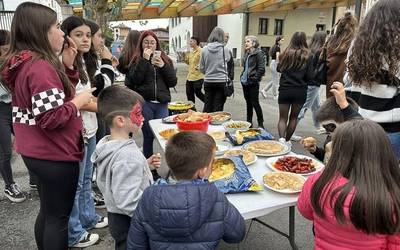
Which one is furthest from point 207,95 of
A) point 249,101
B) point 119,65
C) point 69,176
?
point 69,176

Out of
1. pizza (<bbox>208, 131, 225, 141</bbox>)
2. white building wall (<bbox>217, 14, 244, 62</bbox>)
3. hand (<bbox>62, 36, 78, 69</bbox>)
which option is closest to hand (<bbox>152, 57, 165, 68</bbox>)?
pizza (<bbox>208, 131, 225, 141</bbox>)

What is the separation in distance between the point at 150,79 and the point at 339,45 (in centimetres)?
226

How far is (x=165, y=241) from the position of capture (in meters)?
1.54

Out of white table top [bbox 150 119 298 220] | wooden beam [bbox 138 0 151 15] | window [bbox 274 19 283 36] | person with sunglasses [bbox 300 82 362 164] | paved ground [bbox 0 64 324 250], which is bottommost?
paved ground [bbox 0 64 324 250]

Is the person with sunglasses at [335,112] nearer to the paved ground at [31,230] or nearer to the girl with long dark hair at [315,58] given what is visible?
the paved ground at [31,230]

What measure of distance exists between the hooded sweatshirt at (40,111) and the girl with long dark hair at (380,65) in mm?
1737

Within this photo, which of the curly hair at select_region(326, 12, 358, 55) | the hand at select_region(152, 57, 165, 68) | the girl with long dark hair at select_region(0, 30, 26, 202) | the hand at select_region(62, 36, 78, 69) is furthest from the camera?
the curly hair at select_region(326, 12, 358, 55)

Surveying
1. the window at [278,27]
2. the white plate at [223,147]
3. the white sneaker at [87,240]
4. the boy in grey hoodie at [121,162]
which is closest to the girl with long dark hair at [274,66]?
the white plate at [223,147]

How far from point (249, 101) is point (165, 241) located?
Result: 4.88 meters

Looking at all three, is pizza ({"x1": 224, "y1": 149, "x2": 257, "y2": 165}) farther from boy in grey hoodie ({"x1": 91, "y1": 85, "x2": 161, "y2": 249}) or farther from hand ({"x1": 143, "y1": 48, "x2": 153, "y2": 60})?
hand ({"x1": 143, "y1": 48, "x2": 153, "y2": 60})

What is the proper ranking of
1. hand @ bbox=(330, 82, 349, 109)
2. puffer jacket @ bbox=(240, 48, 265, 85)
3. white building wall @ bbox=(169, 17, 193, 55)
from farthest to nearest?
white building wall @ bbox=(169, 17, 193, 55) < puffer jacket @ bbox=(240, 48, 265, 85) < hand @ bbox=(330, 82, 349, 109)

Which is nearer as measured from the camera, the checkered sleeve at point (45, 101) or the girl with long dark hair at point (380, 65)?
the checkered sleeve at point (45, 101)

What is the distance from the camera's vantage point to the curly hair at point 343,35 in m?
3.84

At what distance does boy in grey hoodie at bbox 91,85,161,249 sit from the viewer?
177cm
